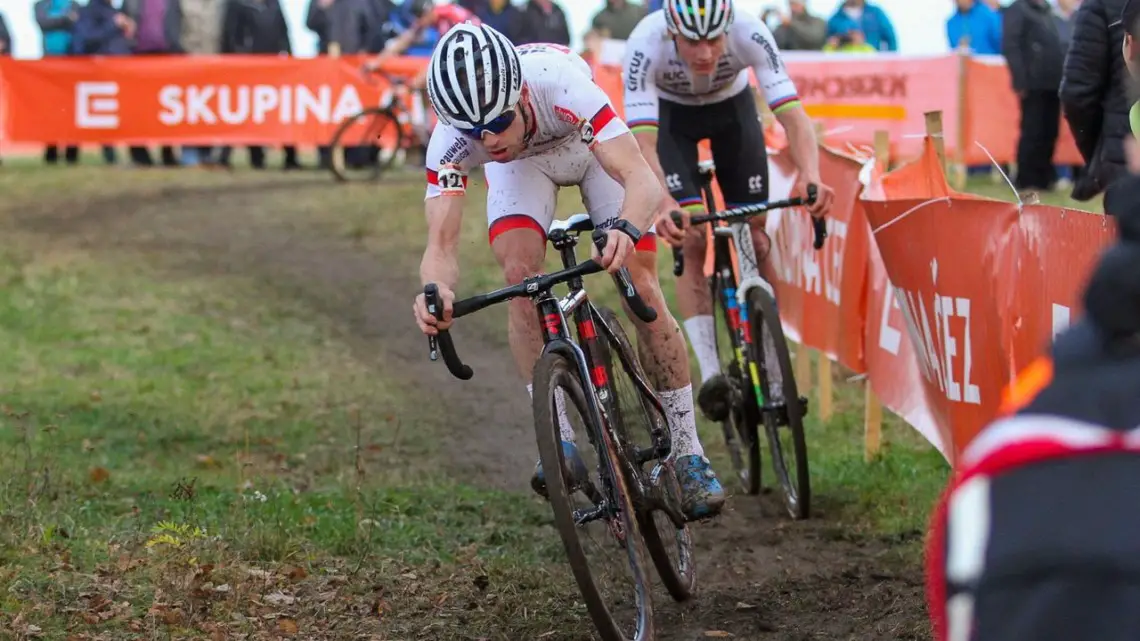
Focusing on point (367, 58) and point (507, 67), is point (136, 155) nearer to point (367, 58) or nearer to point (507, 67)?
point (367, 58)

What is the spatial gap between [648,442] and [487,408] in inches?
172

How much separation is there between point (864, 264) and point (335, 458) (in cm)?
309

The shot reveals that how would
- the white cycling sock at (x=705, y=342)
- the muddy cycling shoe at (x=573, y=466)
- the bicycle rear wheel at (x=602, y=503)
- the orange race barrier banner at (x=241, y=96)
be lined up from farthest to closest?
the orange race barrier banner at (x=241, y=96) → the white cycling sock at (x=705, y=342) → the muddy cycling shoe at (x=573, y=466) → the bicycle rear wheel at (x=602, y=503)

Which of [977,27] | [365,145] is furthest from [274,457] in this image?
[977,27]

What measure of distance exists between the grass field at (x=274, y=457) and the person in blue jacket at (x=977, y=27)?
25.9 ft

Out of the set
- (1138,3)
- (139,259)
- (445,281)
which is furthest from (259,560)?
(139,259)

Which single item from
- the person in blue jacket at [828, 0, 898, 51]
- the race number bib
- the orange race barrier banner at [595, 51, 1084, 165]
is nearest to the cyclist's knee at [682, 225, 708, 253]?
the race number bib

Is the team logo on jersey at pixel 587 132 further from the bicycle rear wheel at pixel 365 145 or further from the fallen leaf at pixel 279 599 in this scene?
the bicycle rear wheel at pixel 365 145

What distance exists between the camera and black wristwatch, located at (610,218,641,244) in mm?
5141

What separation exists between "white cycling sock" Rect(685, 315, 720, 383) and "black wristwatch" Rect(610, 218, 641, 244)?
2659 millimetres

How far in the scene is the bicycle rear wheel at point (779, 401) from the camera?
23.2ft

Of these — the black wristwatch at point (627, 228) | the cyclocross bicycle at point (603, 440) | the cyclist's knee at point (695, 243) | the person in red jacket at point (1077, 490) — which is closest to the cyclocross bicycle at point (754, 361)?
the cyclist's knee at point (695, 243)

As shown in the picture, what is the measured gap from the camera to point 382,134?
2003cm

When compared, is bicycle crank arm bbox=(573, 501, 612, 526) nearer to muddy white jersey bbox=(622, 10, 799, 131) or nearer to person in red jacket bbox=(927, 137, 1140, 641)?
muddy white jersey bbox=(622, 10, 799, 131)
